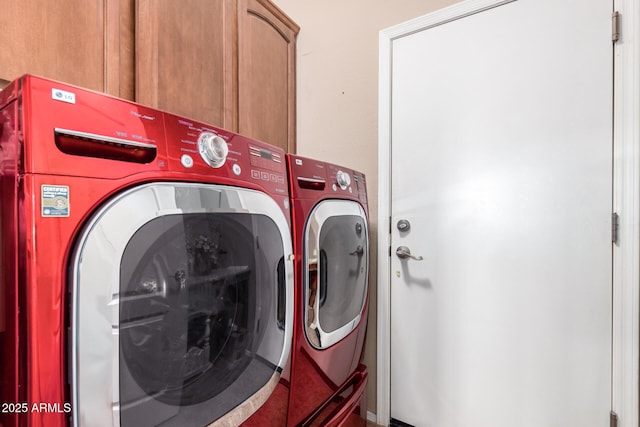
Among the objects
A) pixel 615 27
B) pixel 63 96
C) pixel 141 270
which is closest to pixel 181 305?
pixel 141 270

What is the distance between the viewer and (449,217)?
1.42 m

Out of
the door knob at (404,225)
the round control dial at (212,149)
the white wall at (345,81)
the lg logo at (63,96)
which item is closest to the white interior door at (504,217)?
the door knob at (404,225)

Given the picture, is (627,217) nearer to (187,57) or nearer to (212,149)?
(212,149)

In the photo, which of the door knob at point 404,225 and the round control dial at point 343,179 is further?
the door knob at point 404,225

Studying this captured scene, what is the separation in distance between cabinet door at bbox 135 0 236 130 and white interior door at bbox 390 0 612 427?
33.8 inches

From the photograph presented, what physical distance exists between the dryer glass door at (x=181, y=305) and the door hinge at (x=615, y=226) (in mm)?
1212

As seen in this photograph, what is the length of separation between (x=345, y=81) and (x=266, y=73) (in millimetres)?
466

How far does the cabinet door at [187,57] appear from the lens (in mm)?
1014

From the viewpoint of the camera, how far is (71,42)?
85 cm

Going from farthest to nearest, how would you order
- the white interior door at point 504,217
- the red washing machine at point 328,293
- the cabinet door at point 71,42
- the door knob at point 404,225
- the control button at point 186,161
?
1. the door knob at point 404,225
2. the white interior door at point 504,217
3. the red washing machine at point 328,293
4. the cabinet door at point 71,42
5. the control button at point 186,161

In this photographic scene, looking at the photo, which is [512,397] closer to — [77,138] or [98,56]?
[77,138]

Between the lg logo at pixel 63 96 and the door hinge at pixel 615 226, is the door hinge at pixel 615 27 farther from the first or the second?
the lg logo at pixel 63 96

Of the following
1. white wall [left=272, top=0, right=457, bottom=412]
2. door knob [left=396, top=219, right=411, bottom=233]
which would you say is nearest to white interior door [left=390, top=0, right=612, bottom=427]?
door knob [left=396, top=219, right=411, bottom=233]

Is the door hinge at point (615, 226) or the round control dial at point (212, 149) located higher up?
the round control dial at point (212, 149)
